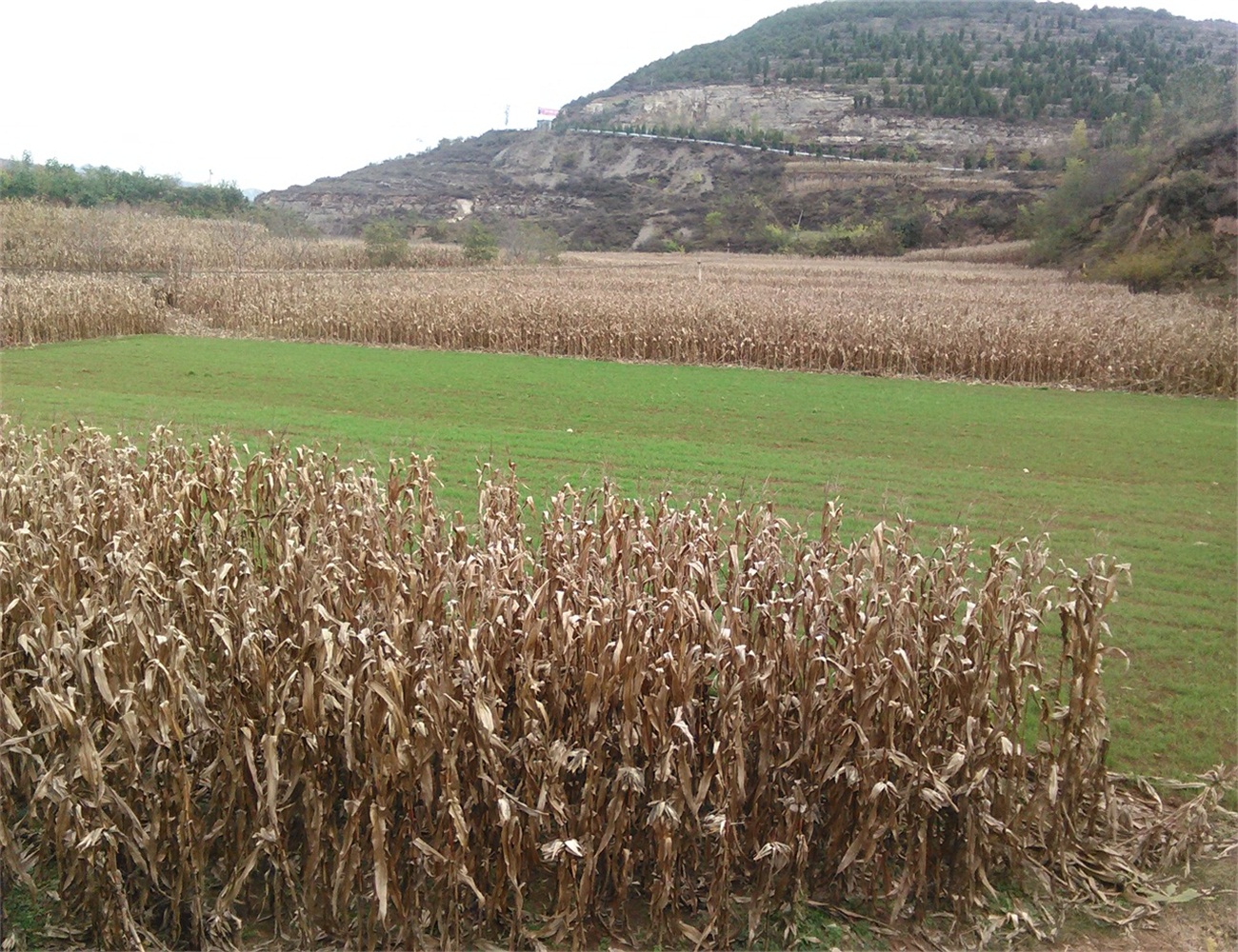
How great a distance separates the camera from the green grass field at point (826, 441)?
21.1 ft

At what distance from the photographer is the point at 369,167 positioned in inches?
4070

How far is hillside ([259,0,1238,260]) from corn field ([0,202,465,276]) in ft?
55.1

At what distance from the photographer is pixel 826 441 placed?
38.8 feet

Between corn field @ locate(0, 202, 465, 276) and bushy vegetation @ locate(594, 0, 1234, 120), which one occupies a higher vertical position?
bushy vegetation @ locate(594, 0, 1234, 120)

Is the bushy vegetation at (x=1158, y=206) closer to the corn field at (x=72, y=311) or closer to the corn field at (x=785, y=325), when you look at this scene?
the corn field at (x=785, y=325)

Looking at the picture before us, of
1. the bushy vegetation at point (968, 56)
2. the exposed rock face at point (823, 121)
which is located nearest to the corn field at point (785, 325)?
the exposed rock face at point (823, 121)

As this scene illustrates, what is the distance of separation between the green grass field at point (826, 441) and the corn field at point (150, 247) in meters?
13.7

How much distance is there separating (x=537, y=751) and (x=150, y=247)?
122ft

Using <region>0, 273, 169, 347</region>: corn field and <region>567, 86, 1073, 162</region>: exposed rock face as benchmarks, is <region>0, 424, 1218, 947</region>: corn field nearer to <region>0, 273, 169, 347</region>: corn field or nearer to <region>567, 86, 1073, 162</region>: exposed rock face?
<region>0, 273, 169, 347</region>: corn field

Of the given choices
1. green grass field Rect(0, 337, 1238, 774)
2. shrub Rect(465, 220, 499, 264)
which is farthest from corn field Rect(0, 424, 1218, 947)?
shrub Rect(465, 220, 499, 264)

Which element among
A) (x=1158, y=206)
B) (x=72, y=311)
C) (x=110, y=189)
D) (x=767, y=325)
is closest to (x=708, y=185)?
(x=110, y=189)

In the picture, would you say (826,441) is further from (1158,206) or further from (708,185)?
(708,185)

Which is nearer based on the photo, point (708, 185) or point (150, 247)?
point (150, 247)

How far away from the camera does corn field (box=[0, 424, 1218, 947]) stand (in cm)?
334
